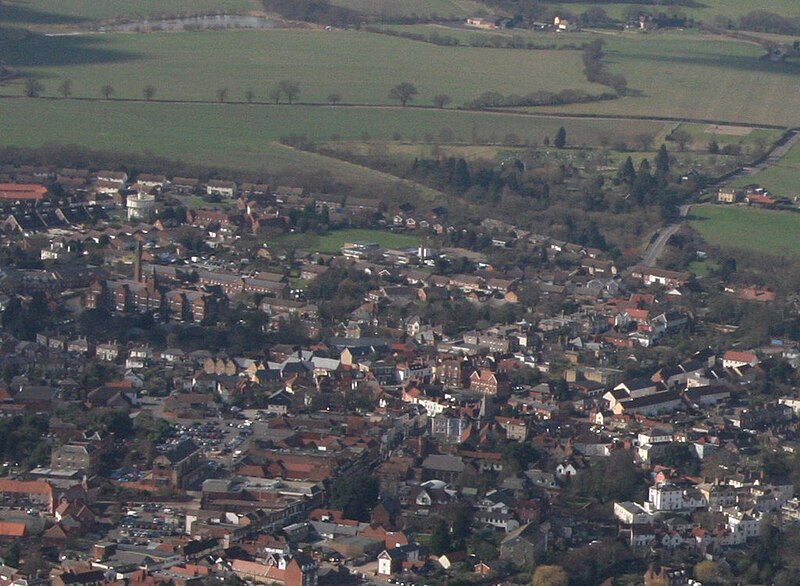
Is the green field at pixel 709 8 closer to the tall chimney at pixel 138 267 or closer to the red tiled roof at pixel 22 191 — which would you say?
the red tiled roof at pixel 22 191

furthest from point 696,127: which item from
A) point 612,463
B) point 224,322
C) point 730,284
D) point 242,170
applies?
point 612,463

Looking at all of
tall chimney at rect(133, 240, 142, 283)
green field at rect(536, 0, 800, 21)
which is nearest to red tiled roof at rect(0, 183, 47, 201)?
tall chimney at rect(133, 240, 142, 283)

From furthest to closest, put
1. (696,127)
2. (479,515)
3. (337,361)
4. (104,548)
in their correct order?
(696,127), (337,361), (479,515), (104,548)

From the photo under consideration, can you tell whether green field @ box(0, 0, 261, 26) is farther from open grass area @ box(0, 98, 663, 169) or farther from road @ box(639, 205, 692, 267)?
road @ box(639, 205, 692, 267)

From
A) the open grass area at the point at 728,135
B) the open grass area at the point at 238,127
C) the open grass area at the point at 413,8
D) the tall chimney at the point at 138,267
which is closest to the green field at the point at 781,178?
the open grass area at the point at 728,135

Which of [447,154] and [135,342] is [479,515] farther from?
[447,154]

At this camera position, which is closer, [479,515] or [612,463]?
[479,515]
